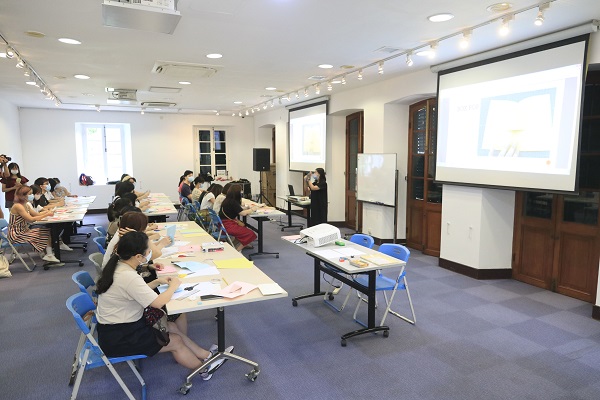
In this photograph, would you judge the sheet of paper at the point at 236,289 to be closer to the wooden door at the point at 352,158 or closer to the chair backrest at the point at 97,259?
the chair backrest at the point at 97,259

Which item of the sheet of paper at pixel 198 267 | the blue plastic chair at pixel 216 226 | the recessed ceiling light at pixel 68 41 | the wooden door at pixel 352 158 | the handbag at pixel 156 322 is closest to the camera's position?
the handbag at pixel 156 322

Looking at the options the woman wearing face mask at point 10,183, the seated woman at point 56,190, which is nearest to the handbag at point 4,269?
the woman wearing face mask at point 10,183

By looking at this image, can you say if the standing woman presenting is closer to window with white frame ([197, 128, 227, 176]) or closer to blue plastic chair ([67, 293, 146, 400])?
blue plastic chair ([67, 293, 146, 400])

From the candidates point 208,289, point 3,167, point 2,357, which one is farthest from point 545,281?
point 3,167

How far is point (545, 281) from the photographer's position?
17.5 ft

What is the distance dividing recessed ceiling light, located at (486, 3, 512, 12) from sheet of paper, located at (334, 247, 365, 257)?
2666mm

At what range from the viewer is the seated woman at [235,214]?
6.58 metres

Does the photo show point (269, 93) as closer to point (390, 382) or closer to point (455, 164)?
point (455, 164)

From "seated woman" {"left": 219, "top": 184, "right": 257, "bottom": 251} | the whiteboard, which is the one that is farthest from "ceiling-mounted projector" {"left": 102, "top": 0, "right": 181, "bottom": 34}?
the whiteboard

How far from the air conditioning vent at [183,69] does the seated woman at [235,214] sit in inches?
74.9

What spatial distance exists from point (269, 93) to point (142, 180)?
6176mm

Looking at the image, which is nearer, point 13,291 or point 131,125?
point 13,291

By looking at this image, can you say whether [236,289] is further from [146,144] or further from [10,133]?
[146,144]

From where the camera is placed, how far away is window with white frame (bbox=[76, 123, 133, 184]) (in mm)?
12297
